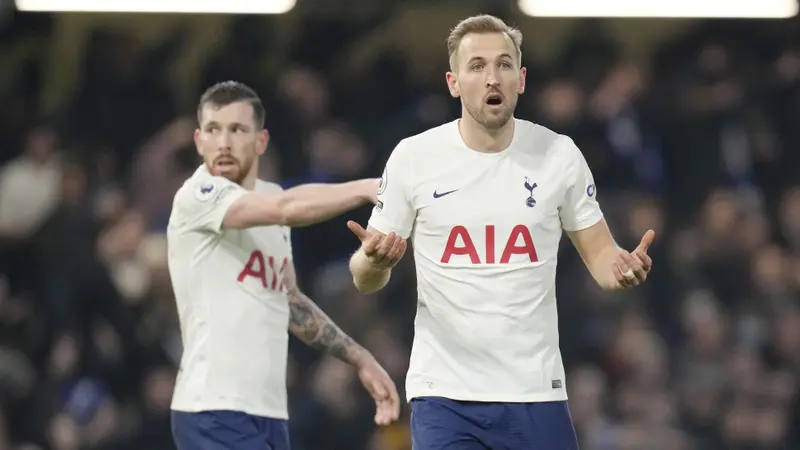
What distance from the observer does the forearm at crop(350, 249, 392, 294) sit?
16.0ft

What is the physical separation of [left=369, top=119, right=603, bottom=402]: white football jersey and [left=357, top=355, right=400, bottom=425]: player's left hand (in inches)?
37.6

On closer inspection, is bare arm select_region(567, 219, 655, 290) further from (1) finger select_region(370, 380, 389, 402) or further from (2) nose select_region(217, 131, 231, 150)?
(2) nose select_region(217, 131, 231, 150)

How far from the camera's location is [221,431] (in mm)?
5770

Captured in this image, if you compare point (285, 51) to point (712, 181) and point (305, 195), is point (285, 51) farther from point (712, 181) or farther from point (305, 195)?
point (305, 195)

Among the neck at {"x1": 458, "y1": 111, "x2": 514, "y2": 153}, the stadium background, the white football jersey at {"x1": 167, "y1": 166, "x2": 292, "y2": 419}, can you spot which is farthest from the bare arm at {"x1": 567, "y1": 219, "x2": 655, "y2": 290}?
the stadium background

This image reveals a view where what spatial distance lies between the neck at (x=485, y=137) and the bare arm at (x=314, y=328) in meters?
1.48

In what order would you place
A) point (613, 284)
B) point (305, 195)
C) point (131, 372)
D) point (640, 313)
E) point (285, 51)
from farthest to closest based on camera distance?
1. point (285, 51)
2. point (640, 313)
3. point (131, 372)
4. point (305, 195)
5. point (613, 284)

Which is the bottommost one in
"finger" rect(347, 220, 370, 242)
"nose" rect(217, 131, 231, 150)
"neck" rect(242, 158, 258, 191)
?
"finger" rect(347, 220, 370, 242)

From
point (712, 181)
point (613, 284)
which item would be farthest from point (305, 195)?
point (712, 181)

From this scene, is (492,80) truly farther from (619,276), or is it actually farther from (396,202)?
(619,276)

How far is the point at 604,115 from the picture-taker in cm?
1105

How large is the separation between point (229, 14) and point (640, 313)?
404 cm

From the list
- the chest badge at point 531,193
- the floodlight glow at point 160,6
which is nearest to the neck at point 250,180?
the chest badge at point 531,193

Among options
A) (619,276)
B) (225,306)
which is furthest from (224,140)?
(619,276)
